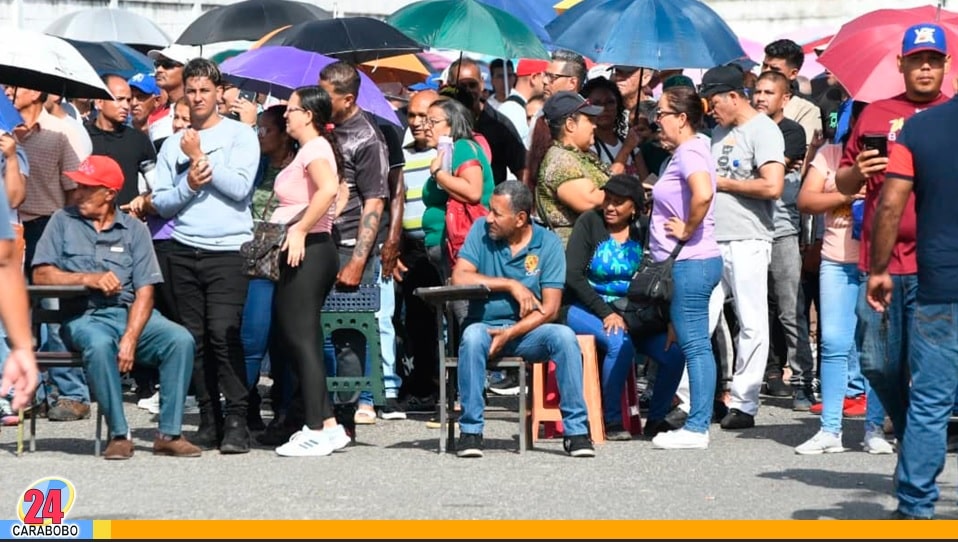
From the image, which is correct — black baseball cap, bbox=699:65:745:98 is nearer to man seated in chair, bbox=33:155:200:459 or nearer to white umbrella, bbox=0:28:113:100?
man seated in chair, bbox=33:155:200:459

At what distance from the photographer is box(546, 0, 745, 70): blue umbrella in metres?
12.0

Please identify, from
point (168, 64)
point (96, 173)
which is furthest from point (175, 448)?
point (168, 64)

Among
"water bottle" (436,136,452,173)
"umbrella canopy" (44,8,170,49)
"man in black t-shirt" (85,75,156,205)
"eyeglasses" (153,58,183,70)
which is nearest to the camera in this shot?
"water bottle" (436,136,452,173)

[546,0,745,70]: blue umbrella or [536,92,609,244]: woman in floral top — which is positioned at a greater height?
[546,0,745,70]: blue umbrella

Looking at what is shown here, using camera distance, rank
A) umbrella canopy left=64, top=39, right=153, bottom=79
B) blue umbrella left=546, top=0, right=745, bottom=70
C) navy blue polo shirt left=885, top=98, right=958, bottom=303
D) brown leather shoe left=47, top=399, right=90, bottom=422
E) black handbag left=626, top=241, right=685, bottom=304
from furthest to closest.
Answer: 1. umbrella canopy left=64, top=39, right=153, bottom=79
2. blue umbrella left=546, top=0, right=745, bottom=70
3. brown leather shoe left=47, top=399, right=90, bottom=422
4. black handbag left=626, top=241, right=685, bottom=304
5. navy blue polo shirt left=885, top=98, right=958, bottom=303

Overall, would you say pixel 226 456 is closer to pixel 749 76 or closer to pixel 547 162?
pixel 547 162

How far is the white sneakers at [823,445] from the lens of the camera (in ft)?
33.9

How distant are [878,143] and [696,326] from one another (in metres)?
2.06

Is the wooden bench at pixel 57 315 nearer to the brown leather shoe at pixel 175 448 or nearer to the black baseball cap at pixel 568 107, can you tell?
the brown leather shoe at pixel 175 448

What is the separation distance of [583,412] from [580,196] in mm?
1600

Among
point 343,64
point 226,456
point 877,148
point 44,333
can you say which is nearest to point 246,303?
point 226,456

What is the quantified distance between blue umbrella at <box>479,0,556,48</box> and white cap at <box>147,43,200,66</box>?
248 cm

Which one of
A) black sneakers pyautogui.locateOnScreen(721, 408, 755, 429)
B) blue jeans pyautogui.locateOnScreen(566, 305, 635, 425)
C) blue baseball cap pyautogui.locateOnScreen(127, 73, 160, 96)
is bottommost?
black sneakers pyautogui.locateOnScreen(721, 408, 755, 429)

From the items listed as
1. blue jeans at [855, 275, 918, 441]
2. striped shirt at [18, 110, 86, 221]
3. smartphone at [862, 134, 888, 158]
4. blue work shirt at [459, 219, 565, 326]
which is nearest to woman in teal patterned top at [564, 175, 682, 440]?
blue work shirt at [459, 219, 565, 326]
